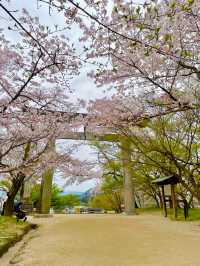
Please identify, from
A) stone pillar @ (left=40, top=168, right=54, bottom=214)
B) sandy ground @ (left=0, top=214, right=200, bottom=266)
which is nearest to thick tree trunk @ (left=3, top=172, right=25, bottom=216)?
stone pillar @ (left=40, top=168, right=54, bottom=214)

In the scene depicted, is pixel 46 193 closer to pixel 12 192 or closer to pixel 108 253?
pixel 12 192

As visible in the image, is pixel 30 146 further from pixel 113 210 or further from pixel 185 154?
pixel 113 210

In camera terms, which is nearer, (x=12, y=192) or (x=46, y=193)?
(x=12, y=192)

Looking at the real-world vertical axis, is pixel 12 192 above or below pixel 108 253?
above

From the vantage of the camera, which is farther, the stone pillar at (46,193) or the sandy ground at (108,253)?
the stone pillar at (46,193)

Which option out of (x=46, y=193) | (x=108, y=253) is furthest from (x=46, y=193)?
(x=108, y=253)

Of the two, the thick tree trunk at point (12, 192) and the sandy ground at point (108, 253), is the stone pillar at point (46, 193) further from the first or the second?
the sandy ground at point (108, 253)

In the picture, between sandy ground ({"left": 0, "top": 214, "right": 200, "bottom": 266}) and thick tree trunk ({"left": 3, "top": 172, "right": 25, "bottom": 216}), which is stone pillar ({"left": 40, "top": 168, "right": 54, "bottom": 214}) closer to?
thick tree trunk ({"left": 3, "top": 172, "right": 25, "bottom": 216})

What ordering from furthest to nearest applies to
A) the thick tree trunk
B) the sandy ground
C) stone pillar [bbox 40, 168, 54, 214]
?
stone pillar [bbox 40, 168, 54, 214] → the thick tree trunk → the sandy ground

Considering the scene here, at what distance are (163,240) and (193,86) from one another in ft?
15.5

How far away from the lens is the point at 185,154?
13.8 metres

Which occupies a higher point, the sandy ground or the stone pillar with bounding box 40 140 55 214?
the stone pillar with bounding box 40 140 55 214

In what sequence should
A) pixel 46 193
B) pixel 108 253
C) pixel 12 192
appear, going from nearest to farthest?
pixel 108 253
pixel 12 192
pixel 46 193

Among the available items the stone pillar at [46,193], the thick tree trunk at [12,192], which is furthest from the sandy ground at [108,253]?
the stone pillar at [46,193]
